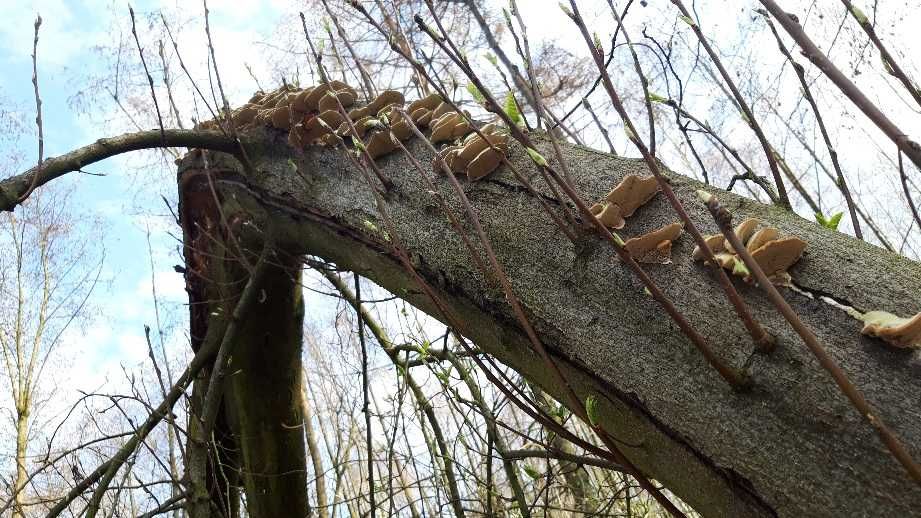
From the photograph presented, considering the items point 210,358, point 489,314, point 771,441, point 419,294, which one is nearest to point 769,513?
point 771,441

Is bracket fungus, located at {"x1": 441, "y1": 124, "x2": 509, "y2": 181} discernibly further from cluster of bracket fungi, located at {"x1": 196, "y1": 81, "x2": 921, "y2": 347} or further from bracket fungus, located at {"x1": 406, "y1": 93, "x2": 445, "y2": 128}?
bracket fungus, located at {"x1": 406, "y1": 93, "x2": 445, "y2": 128}

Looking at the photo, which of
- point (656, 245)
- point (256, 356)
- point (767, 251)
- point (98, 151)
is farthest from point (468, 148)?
point (256, 356)

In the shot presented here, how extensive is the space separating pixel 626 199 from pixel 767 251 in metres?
0.28

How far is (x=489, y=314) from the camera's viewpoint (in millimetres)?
1277

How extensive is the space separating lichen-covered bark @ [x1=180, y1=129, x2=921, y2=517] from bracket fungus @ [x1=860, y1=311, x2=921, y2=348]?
18 mm

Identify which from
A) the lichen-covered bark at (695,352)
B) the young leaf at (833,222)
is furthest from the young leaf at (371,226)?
the young leaf at (833,222)

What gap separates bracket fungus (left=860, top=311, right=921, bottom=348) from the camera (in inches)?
29.2

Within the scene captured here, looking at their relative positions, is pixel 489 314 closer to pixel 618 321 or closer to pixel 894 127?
pixel 618 321

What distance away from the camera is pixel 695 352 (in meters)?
0.91

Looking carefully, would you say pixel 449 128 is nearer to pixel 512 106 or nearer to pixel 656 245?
pixel 512 106

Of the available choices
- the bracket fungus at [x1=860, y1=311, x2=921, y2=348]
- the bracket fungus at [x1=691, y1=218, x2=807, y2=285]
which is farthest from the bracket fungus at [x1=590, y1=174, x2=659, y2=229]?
the bracket fungus at [x1=860, y1=311, x2=921, y2=348]

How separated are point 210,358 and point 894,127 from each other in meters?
2.48

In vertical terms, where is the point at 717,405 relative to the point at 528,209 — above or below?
below

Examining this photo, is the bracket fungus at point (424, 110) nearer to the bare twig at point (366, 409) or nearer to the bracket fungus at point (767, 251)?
the bare twig at point (366, 409)
